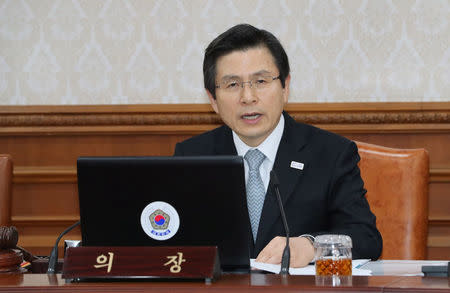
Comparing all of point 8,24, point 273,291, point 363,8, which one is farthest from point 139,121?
point 273,291

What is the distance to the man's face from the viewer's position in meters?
2.22

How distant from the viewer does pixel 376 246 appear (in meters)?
2.07

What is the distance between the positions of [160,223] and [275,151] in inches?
34.5

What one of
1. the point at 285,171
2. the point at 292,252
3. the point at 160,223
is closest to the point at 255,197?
the point at 285,171

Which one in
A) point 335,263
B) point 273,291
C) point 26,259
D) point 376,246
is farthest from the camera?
point 376,246

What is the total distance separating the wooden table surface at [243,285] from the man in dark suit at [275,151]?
0.75 meters

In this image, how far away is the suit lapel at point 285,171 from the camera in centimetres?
207

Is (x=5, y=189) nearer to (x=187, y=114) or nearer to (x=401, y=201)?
(x=187, y=114)

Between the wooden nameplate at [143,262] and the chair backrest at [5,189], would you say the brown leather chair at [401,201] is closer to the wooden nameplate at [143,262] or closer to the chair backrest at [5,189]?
the wooden nameplate at [143,262]

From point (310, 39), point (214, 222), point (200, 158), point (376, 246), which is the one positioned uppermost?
point (310, 39)

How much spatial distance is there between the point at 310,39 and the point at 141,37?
0.90 meters

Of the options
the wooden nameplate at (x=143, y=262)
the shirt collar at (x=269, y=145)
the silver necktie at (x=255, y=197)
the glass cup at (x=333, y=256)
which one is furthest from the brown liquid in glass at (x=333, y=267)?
the shirt collar at (x=269, y=145)

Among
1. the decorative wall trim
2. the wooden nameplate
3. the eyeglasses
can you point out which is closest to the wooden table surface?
the wooden nameplate

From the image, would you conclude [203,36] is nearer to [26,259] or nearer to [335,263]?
[26,259]
